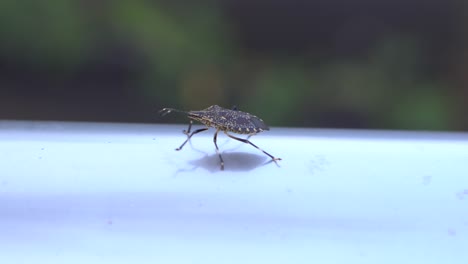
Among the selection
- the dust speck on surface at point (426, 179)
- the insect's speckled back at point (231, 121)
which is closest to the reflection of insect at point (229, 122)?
the insect's speckled back at point (231, 121)

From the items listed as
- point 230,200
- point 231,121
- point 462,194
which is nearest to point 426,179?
point 462,194

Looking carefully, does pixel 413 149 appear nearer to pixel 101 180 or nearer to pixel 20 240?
pixel 101 180

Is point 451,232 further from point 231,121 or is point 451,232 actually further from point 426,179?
point 231,121

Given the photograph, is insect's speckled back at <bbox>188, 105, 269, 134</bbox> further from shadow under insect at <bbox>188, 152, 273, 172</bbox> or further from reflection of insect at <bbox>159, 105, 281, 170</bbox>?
shadow under insect at <bbox>188, 152, 273, 172</bbox>

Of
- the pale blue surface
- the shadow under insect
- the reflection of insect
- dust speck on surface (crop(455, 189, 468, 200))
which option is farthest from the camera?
the reflection of insect

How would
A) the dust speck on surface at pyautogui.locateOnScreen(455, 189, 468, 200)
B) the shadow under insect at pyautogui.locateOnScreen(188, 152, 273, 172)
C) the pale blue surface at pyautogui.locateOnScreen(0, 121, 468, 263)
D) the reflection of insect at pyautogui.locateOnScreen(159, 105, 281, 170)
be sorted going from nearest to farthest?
the pale blue surface at pyautogui.locateOnScreen(0, 121, 468, 263) → the dust speck on surface at pyautogui.locateOnScreen(455, 189, 468, 200) → the shadow under insect at pyautogui.locateOnScreen(188, 152, 273, 172) → the reflection of insect at pyautogui.locateOnScreen(159, 105, 281, 170)

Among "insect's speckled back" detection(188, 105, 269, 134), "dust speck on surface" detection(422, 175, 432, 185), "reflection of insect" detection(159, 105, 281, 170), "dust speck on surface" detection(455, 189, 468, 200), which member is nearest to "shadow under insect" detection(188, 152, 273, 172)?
"reflection of insect" detection(159, 105, 281, 170)

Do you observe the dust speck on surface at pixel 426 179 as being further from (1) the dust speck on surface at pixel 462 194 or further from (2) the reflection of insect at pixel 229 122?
(2) the reflection of insect at pixel 229 122
